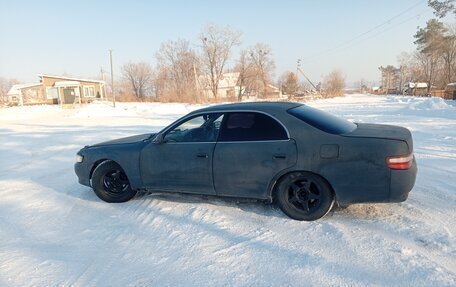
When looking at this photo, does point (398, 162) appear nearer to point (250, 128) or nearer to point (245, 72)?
point (250, 128)

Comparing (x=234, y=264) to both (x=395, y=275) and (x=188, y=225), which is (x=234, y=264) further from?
(x=395, y=275)

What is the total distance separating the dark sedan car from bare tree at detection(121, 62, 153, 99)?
65.5 metres

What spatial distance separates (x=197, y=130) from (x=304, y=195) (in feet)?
5.81

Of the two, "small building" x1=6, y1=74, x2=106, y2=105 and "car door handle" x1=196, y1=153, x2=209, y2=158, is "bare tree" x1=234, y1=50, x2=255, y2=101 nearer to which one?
"small building" x1=6, y1=74, x2=106, y2=105

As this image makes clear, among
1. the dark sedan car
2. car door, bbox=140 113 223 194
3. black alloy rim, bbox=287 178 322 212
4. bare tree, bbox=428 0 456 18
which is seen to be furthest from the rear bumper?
bare tree, bbox=428 0 456 18

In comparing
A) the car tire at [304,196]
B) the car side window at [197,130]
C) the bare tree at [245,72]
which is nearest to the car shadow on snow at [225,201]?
the car tire at [304,196]

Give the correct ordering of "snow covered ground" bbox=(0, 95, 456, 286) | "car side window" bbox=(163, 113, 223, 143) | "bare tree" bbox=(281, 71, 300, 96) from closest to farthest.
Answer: "snow covered ground" bbox=(0, 95, 456, 286) < "car side window" bbox=(163, 113, 223, 143) < "bare tree" bbox=(281, 71, 300, 96)

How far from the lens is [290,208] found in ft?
12.4

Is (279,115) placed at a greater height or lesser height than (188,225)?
greater

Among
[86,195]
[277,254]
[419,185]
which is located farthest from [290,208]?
[86,195]

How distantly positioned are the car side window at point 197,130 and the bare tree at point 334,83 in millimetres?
60961

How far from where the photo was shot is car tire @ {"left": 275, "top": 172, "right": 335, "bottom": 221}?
3650 mm

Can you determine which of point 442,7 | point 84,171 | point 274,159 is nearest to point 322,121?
point 274,159

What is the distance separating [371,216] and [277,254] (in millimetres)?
1556
